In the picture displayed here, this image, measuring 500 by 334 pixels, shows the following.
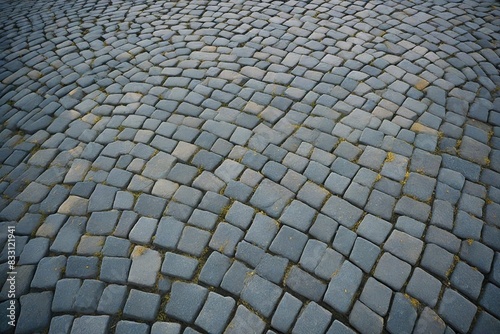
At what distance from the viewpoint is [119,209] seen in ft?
10.2

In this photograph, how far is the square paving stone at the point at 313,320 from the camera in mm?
2350

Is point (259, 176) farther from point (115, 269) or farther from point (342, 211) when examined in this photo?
point (115, 269)

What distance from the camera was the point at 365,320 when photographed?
7.82 ft

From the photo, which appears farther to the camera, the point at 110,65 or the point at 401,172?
the point at 110,65

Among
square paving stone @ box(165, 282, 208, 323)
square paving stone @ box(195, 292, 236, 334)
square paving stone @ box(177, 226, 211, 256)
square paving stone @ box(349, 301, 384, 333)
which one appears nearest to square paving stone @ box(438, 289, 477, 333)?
square paving stone @ box(349, 301, 384, 333)

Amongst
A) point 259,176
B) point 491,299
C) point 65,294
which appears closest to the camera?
point 491,299

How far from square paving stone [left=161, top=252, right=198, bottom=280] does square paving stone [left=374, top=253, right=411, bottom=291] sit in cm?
147

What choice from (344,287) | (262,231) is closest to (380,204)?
(344,287)

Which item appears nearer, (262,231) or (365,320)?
(365,320)

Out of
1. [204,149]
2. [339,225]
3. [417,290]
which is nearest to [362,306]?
[417,290]

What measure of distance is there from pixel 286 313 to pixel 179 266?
92cm

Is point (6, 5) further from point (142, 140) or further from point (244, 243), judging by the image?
point (244, 243)

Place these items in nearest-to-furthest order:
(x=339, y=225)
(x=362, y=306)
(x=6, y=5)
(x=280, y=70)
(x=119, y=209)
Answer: (x=362, y=306) < (x=339, y=225) < (x=119, y=209) < (x=280, y=70) < (x=6, y=5)

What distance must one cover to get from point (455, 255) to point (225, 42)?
416 centimetres
